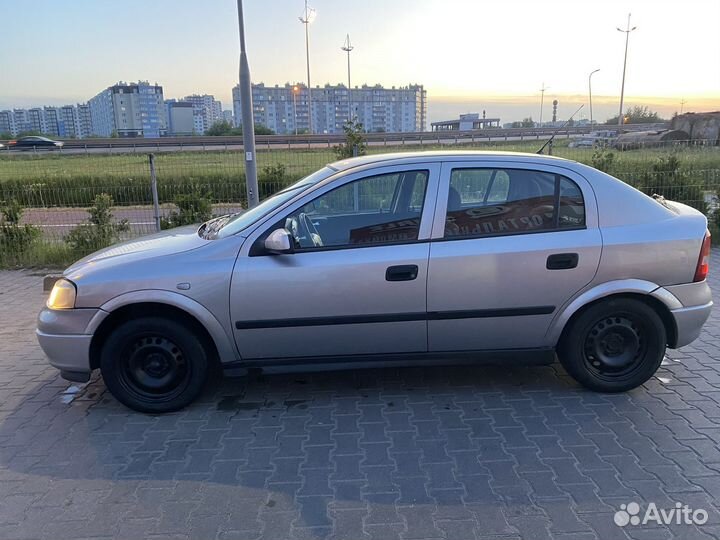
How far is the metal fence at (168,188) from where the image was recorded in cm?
865

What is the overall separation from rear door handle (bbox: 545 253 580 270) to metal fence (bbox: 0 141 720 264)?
6.33 metres

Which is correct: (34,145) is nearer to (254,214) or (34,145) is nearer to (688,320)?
(254,214)

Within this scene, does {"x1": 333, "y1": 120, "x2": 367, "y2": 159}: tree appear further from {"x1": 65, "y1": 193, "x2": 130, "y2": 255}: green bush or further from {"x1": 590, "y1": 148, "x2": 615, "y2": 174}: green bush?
{"x1": 590, "y1": 148, "x2": 615, "y2": 174}: green bush

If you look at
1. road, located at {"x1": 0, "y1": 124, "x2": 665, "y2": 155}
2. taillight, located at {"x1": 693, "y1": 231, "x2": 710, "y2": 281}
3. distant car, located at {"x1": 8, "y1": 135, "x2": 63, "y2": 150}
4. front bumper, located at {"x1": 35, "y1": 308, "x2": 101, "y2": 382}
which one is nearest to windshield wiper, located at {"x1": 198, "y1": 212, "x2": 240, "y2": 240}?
front bumper, located at {"x1": 35, "y1": 308, "x2": 101, "y2": 382}

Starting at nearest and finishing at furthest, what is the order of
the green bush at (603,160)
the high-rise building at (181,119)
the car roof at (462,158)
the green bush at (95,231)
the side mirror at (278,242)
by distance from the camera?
the side mirror at (278,242)
the car roof at (462,158)
the green bush at (95,231)
the green bush at (603,160)
the high-rise building at (181,119)

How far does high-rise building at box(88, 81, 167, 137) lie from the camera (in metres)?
82.8

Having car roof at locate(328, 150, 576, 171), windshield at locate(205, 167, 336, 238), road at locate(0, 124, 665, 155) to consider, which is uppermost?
road at locate(0, 124, 665, 155)

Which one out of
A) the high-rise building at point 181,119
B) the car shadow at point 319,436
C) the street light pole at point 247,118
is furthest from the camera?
the high-rise building at point 181,119

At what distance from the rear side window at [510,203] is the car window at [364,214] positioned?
260 millimetres

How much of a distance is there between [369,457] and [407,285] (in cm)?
109

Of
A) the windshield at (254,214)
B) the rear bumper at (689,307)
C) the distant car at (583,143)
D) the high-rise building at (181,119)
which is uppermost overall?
the high-rise building at (181,119)

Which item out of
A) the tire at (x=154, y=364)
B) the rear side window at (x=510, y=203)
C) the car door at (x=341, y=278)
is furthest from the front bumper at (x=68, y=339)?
the rear side window at (x=510, y=203)

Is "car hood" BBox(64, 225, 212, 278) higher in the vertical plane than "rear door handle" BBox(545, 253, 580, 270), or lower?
higher

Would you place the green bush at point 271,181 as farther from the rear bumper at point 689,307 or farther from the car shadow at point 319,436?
the rear bumper at point 689,307
